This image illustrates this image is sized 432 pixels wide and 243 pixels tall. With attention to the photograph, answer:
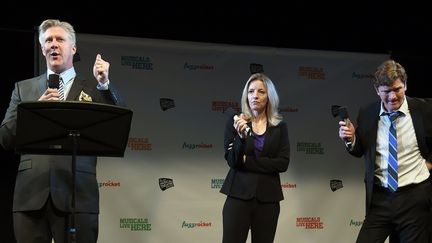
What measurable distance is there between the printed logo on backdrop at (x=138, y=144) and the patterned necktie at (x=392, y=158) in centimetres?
210

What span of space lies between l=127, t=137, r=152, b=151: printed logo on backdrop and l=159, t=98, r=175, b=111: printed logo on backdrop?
314 mm

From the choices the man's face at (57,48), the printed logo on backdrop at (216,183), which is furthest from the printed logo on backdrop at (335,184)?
the man's face at (57,48)

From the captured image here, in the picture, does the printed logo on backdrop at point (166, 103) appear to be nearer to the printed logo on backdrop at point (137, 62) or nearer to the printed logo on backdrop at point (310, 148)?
the printed logo on backdrop at point (137, 62)

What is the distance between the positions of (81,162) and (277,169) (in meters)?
1.46

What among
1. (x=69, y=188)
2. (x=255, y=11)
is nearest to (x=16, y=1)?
(x=255, y=11)

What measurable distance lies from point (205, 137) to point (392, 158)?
1.91m

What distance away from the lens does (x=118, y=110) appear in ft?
8.90

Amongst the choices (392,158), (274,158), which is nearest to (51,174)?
(274,158)

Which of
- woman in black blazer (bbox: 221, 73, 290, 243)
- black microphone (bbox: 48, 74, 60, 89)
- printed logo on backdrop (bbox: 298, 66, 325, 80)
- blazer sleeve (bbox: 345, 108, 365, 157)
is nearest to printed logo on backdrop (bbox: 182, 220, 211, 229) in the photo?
woman in black blazer (bbox: 221, 73, 290, 243)

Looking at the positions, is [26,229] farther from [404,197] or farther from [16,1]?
[16,1]

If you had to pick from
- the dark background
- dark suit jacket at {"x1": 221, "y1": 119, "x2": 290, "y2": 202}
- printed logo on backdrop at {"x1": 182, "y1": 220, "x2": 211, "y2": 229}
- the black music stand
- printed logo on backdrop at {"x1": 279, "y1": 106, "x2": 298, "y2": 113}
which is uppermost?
the dark background

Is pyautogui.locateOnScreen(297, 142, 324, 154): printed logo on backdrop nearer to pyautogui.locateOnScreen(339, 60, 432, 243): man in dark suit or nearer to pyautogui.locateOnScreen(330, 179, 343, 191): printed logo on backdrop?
pyautogui.locateOnScreen(330, 179, 343, 191): printed logo on backdrop

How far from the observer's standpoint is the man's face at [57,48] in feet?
10.0

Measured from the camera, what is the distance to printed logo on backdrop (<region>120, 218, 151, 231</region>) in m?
4.98
